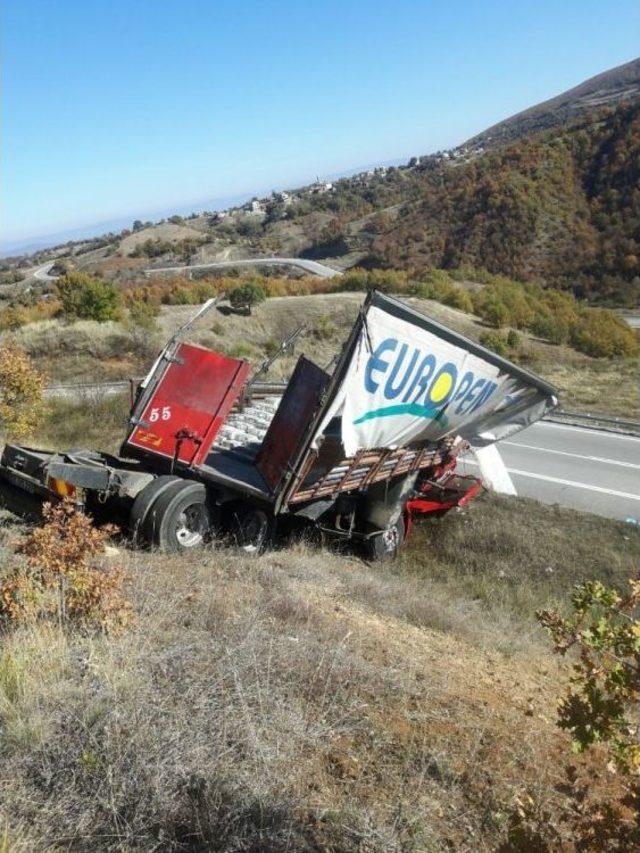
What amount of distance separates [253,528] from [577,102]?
108 meters

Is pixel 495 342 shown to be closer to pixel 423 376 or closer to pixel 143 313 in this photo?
pixel 143 313

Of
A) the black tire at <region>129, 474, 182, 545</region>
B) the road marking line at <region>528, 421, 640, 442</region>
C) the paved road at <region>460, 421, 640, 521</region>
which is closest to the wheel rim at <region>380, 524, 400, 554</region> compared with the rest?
the black tire at <region>129, 474, 182, 545</region>

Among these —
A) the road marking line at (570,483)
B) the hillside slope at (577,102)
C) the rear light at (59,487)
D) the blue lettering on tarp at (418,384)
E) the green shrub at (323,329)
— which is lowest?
Result: the road marking line at (570,483)

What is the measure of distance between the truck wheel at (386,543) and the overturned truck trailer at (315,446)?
21 millimetres

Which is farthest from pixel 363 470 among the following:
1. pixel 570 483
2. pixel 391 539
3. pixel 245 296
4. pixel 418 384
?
pixel 245 296

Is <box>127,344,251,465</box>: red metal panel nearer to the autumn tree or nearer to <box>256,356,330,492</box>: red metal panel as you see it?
<box>256,356,330,492</box>: red metal panel

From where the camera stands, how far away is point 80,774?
3281 mm

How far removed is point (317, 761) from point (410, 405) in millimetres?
4499

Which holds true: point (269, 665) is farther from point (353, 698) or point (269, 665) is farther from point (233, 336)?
point (233, 336)

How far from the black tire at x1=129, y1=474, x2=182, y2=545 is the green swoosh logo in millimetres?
2266

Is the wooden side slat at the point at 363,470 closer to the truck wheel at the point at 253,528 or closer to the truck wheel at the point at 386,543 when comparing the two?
the truck wheel at the point at 253,528

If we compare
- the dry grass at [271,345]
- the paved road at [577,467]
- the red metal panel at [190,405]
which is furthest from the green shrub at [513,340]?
the red metal panel at [190,405]

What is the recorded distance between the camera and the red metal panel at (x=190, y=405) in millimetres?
8617

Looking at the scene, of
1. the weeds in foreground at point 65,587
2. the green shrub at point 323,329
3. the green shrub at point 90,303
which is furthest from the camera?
the green shrub at point 323,329
